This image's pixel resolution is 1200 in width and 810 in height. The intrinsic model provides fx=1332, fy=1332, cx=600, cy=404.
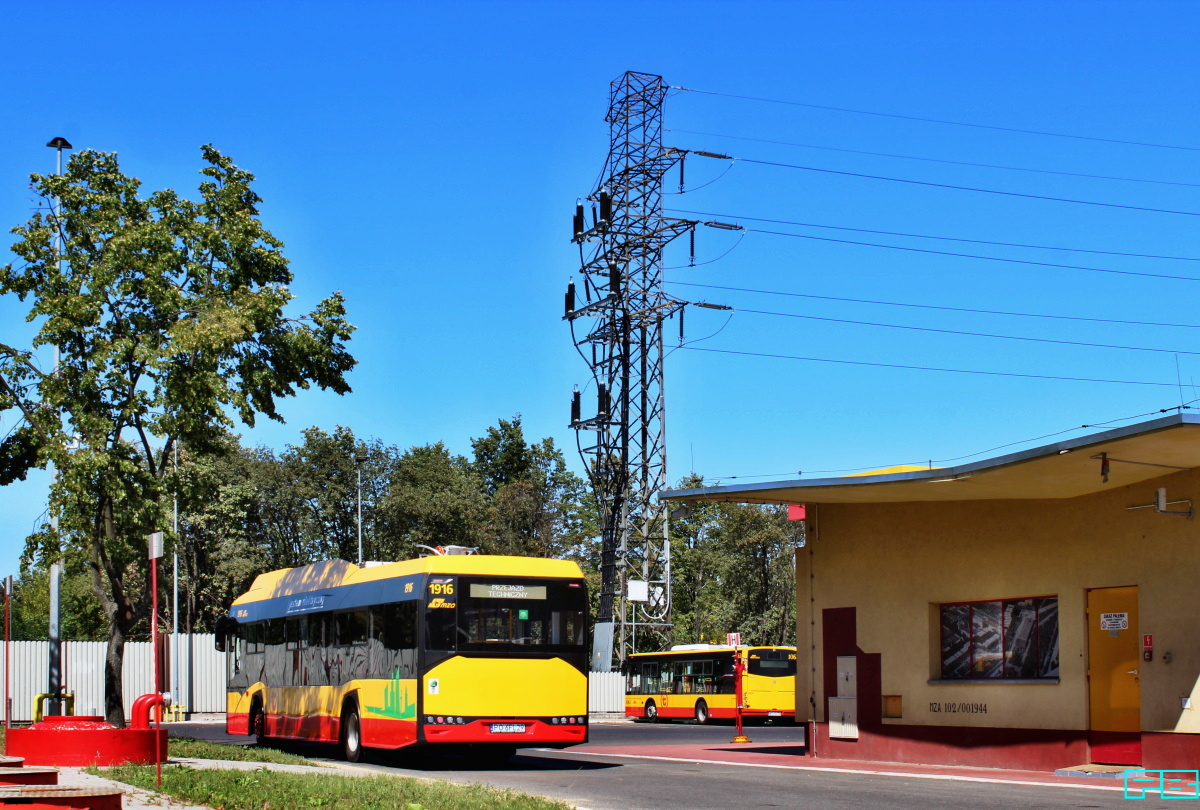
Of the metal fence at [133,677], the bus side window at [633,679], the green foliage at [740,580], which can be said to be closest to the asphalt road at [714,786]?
the metal fence at [133,677]

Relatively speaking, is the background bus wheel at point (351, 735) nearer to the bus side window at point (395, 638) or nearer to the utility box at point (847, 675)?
the bus side window at point (395, 638)

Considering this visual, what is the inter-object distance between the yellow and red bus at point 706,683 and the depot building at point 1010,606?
18167 mm

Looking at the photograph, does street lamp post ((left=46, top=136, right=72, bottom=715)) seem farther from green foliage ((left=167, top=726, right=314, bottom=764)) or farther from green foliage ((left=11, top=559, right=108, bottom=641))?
green foliage ((left=11, top=559, right=108, bottom=641))

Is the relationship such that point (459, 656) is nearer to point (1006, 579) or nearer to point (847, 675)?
point (847, 675)

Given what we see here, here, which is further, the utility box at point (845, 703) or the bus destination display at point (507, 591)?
the utility box at point (845, 703)

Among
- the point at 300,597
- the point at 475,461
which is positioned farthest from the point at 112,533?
the point at 475,461

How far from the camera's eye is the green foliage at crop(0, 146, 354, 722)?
21.0 metres

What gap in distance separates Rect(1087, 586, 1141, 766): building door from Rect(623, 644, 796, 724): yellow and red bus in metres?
22.0

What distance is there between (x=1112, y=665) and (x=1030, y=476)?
3309 mm

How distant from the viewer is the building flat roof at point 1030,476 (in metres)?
15.6

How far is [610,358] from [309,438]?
30120 mm

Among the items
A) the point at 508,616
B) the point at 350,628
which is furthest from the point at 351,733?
the point at 508,616

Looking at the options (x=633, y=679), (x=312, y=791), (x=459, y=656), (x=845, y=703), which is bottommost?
(x=633, y=679)

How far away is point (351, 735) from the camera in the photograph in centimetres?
2175
